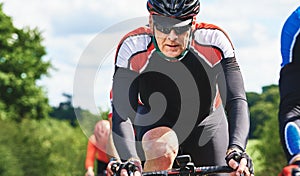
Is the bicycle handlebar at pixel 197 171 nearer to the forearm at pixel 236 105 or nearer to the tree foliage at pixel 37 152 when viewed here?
the forearm at pixel 236 105

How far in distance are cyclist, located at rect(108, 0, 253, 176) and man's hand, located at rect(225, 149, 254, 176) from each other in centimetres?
3

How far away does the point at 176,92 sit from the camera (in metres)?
6.53

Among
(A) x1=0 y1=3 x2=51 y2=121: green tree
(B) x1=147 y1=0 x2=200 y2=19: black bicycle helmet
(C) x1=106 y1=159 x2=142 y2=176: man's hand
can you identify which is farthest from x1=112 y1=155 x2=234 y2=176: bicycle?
(A) x1=0 y1=3 x2=51 y2=121: green tree

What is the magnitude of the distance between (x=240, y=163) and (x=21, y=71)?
5043 cm

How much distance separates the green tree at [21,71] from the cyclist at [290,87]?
4794cm

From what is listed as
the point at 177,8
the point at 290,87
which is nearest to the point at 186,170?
the point at 290,87

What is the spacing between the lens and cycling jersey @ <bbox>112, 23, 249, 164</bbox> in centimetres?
587

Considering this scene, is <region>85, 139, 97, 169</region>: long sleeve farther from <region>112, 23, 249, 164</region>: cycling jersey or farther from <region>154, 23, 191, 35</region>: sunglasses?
<region>154, 23, 191, 35</region>: sunglasses

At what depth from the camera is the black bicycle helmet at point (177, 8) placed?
19.6 feet

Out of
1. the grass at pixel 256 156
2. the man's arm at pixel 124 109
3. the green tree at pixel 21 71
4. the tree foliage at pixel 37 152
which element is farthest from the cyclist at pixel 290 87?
the green tree at pixel 21 71

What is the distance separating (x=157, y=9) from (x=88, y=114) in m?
1.15

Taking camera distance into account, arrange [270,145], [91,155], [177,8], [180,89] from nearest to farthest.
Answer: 1. [177,8]
2. [180,89]
3. [91,155]
4. [270,145]

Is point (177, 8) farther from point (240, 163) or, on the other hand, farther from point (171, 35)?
point (240, 163)

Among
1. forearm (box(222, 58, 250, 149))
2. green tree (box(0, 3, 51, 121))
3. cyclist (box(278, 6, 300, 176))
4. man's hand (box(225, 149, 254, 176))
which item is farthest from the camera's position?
green tree (box(0, 3, 51, 121))
